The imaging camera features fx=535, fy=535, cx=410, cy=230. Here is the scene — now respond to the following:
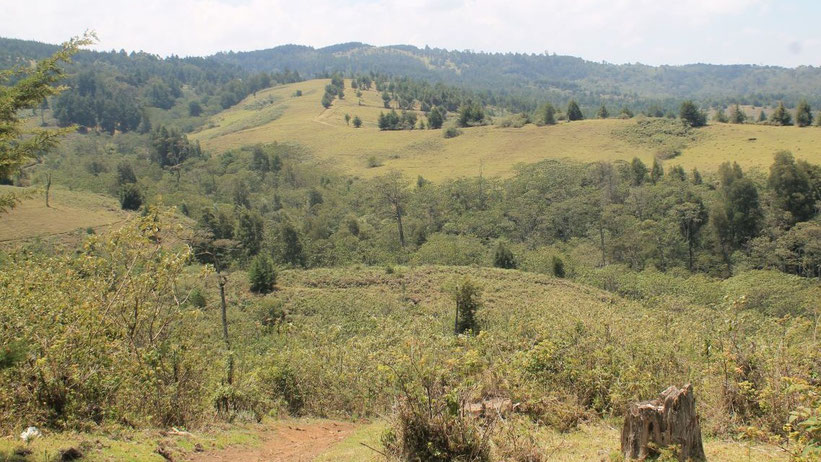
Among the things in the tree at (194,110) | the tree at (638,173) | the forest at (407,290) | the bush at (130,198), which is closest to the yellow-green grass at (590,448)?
the forest at (407,290)

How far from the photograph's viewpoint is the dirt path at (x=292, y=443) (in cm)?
1058

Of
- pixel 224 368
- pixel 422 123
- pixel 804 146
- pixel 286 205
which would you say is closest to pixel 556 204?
pixel 804 146

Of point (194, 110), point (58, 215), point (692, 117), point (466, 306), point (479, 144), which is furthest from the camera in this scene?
point (194, 110)

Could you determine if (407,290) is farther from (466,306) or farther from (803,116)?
(803,116)

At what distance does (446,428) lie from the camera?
819 cm

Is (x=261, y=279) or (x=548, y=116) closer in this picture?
(x=261, y=279)

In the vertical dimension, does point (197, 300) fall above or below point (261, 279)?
below

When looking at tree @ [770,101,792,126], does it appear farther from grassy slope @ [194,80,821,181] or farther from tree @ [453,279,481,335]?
tree @ [453,279,481,335]

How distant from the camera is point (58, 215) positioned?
6431 centimetres

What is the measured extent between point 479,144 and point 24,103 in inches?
3915

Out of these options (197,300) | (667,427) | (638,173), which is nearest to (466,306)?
(197,300)

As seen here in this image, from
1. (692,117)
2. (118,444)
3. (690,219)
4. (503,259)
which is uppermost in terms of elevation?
(692,117)

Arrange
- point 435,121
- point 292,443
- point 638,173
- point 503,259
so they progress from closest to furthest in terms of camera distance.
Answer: point 292,443
point 503,259
point 638,173
point 435,121

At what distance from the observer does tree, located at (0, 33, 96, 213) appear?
Result: 8.52 m
